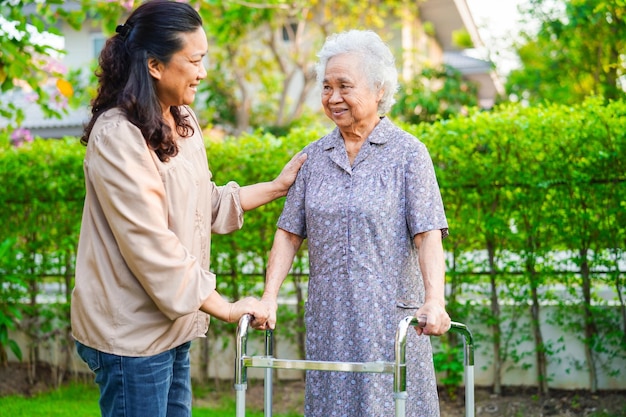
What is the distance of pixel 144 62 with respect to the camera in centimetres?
235

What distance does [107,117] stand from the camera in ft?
7.61

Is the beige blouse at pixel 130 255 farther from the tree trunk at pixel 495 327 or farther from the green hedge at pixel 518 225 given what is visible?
the tree trunk at pixel 495 327

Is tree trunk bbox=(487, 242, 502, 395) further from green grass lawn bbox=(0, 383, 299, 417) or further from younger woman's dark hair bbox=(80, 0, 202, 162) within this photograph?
younger woman's dark hair bbox=(80, 0, 202, 162)

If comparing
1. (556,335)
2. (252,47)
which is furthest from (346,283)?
(252,47)

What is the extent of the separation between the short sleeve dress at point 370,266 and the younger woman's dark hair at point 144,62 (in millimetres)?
656

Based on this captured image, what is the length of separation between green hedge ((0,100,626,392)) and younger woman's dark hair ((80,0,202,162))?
2.95m

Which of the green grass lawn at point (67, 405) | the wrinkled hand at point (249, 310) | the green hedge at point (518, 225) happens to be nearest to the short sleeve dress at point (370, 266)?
the wrinkled hand at point (249, 310)

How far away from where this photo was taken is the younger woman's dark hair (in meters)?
2.33

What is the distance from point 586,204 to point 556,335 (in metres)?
0.88

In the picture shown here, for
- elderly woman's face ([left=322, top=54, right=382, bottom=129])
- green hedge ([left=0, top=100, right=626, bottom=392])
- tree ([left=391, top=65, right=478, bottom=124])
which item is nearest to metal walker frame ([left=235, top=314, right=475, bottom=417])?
elderly woman's face ([left=322, top=54, right=382, bottom=129])

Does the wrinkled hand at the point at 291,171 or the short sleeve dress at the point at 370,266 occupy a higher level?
the wrinkled hand at the point at 291,171

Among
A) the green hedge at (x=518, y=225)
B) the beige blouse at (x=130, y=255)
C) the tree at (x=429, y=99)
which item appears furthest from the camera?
the tree at (x=429, y=99)

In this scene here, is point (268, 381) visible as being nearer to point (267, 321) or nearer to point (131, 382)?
point (267, 321)

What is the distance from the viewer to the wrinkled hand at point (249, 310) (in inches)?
100
